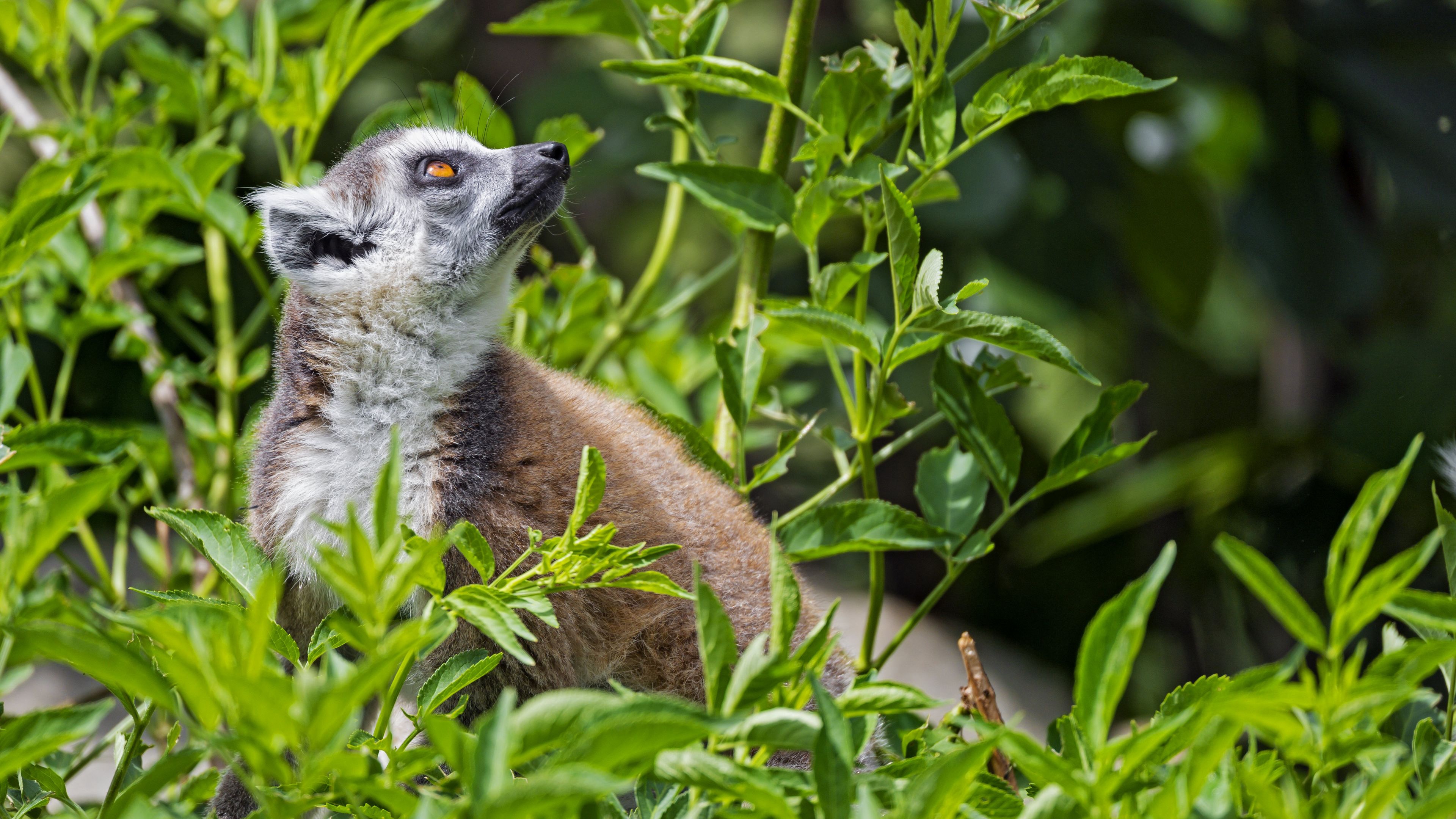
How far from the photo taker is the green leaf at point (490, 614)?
0.75 m

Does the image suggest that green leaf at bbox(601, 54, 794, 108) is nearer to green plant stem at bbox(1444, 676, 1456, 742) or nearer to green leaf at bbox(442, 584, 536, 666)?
green leaf at bbox(442, 584, 536, 666)

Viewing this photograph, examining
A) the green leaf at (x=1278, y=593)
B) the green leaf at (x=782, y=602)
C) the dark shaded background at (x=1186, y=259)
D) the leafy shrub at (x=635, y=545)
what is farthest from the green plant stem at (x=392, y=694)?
the dark shaded background at (x=1186, y=259)

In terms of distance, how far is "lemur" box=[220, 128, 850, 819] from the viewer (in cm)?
146

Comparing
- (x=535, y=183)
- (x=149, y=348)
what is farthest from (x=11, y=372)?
(x=535, y=183)

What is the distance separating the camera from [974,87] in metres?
2.49

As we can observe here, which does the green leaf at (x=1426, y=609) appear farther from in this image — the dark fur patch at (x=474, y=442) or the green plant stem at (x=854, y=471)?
the dark fur patch at (x=474, y=442)

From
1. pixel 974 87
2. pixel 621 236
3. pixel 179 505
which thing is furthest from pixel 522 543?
pixel 621 236

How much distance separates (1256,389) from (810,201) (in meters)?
2.95

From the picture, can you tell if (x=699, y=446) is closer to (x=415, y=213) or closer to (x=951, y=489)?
(x=951, y=489)

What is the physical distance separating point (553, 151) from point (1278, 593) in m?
1.30

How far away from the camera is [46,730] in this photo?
2.41 feet

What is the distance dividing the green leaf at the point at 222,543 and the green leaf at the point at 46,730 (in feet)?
0.53

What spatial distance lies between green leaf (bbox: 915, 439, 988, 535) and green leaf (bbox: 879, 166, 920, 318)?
0.92 ft

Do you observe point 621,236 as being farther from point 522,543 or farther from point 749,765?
point 749,765
